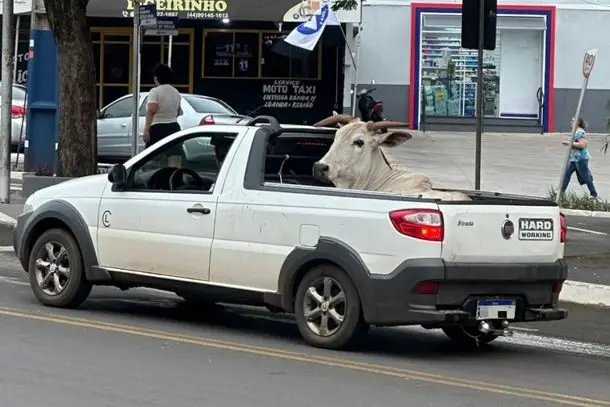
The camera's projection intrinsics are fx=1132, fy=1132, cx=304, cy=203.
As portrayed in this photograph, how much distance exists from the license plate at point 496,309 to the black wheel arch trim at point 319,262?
855mm

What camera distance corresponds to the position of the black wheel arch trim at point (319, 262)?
26.8ft

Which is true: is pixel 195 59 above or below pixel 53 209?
above

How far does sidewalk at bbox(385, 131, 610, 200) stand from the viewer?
22.9 m

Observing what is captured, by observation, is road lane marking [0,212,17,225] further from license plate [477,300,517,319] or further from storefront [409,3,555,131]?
storefront [409,3,555,131]

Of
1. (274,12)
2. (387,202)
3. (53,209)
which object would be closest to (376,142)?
(387,202)

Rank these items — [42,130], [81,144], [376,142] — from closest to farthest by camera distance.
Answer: [376,142] < [81,144] < [42,130]

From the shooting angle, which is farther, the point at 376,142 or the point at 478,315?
the point at 376,142

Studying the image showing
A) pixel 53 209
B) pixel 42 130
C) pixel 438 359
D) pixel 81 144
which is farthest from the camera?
pixel 42 130

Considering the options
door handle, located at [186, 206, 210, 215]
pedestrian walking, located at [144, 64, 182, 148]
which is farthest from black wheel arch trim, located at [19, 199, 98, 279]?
pedestrian walking, located at [144, 64, 182, 148]

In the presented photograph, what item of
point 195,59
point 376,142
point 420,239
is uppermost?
point 195,59

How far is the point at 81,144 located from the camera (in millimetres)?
17094

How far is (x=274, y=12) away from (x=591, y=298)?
18123 millimetres

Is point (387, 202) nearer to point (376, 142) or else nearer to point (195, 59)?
point (376, 142)

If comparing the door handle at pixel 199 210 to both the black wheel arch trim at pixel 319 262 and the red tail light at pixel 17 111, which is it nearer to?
the black wheel arch trim at pixel 319 262
